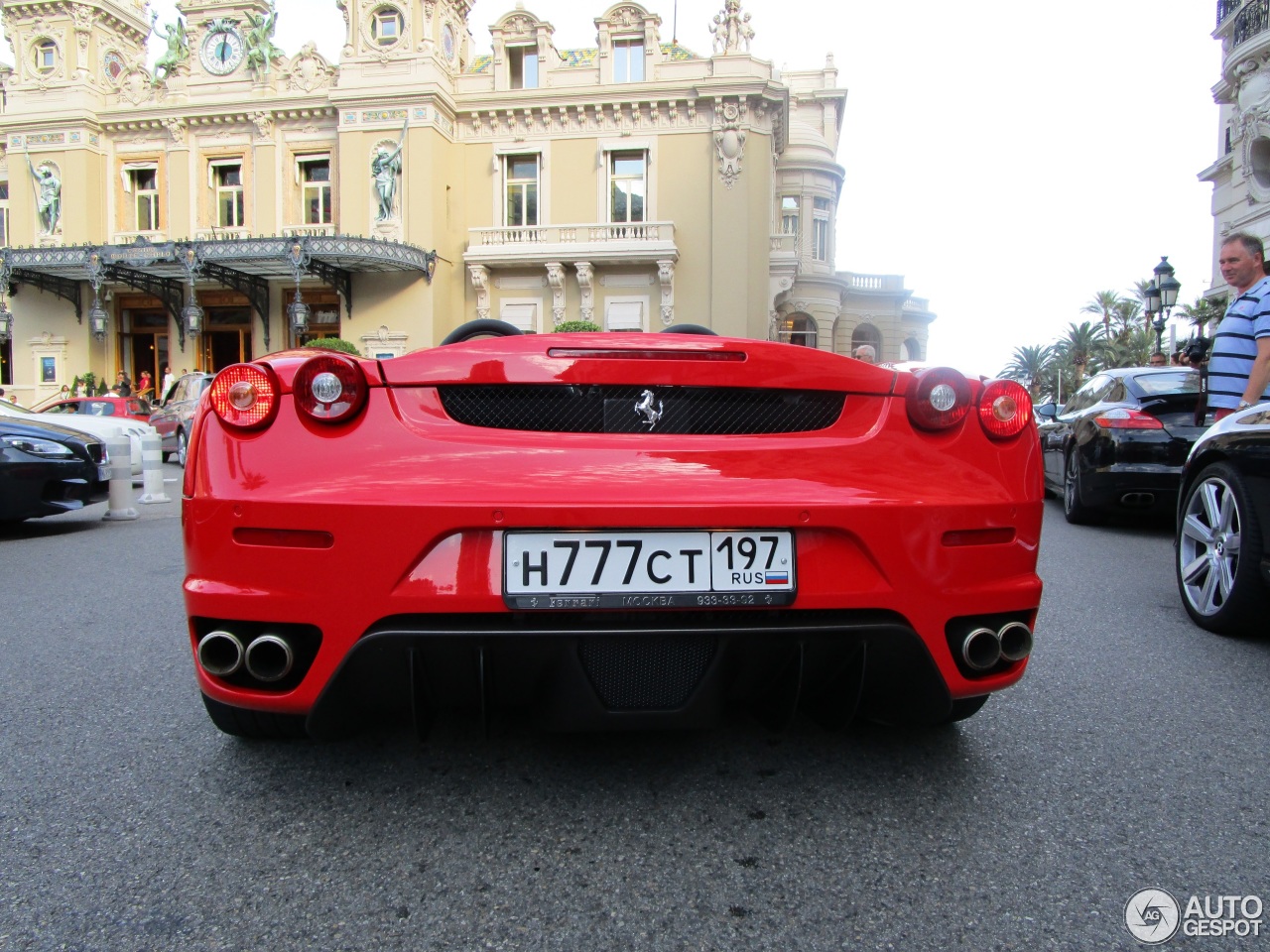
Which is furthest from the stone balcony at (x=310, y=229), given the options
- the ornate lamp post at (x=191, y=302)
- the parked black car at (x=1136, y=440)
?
the parked black car at (x=1136, y=440)

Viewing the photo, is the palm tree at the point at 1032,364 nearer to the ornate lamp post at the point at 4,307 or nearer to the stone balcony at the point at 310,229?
the stone balcony at the point at 310,229

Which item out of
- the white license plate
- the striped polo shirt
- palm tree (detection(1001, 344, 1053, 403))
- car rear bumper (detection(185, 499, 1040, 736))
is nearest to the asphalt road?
car rear bumper (detection(185, 499, 1040, 736))

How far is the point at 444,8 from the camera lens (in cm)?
2489

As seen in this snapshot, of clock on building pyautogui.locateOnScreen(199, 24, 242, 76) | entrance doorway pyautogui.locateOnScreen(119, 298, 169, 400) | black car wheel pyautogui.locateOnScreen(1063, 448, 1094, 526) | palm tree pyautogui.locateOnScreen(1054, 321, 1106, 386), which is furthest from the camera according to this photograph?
palm tree pyautogui.locateOnScreen(1054, 321, 1106, 386)

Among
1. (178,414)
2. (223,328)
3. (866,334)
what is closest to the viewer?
(178,414)

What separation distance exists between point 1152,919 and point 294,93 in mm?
29045

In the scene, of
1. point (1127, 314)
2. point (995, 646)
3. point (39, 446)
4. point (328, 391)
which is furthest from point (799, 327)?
point (1127, 314)

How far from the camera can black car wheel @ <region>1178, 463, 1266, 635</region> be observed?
11.0 feet

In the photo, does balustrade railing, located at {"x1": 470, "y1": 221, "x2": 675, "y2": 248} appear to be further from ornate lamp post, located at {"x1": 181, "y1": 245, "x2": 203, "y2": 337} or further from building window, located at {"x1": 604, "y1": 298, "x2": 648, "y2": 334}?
ornate lamp post, located at {"x1": 181, "y1": 245, "x2": 203, "y2": 337}

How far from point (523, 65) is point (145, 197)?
12445 millimetres

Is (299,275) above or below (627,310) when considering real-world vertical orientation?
above

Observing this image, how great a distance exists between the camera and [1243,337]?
4566 millimetres

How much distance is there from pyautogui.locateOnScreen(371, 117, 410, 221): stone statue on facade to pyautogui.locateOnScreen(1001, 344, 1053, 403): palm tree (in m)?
52.6

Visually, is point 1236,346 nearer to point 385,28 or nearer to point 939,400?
point 939,400
